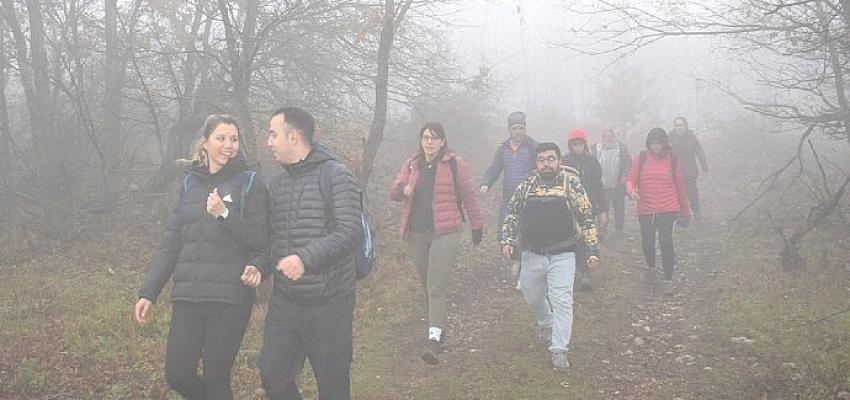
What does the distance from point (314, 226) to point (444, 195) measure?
2508mm

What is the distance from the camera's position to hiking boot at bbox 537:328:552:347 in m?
6.25

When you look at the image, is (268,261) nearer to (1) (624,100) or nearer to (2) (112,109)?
(2) (112,109)

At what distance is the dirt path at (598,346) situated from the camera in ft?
17.2

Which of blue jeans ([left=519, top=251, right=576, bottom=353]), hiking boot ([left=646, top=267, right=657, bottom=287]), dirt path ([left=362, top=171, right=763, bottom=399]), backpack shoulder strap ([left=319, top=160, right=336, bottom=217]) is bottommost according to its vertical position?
dirt path ([left=362, top=171, right=763, bottom=399])

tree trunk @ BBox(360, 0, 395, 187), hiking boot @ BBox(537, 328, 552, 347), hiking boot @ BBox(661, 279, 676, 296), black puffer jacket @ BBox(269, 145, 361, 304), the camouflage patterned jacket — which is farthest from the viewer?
tree trunk @ BBox(360, 0, 395, 187)

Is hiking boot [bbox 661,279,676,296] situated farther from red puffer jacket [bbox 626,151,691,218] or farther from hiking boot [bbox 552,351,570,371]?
hiking boot [bbox 552,351,570,371]

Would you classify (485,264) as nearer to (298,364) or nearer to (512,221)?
(512,221)

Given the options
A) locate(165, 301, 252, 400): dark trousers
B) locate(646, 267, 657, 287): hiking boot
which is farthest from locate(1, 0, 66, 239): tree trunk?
locate(646, 267, 657, 287): hiking boot

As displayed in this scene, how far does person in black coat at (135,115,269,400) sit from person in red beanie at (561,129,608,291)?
16.5 ft

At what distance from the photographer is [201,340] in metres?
3.60

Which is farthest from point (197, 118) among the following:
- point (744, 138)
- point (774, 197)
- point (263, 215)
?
point (744, 138)

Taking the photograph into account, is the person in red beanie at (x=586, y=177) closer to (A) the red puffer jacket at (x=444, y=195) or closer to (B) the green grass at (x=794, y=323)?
(B) the green grass at (x=794, y=323)

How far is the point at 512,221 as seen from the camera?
589 centimetres

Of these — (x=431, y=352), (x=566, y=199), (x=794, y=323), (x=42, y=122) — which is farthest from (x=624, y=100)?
(x=431, y=352)
